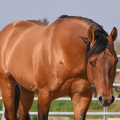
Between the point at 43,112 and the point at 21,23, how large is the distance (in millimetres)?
1662

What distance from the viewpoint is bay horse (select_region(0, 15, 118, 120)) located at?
2838mm

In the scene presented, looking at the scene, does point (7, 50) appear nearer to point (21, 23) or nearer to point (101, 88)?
point (21, 23)

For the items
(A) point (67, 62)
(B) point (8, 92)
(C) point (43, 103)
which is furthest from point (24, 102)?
(A) point (67, 62)

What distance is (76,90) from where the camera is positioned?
3373 millimetres

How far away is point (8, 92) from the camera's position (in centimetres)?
432

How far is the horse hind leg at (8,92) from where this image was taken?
4285 millimetres

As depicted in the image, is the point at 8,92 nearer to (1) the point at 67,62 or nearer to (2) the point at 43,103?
(2) the point at 43,103

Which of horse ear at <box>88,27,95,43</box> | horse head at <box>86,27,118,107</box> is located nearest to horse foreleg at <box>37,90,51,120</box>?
horse head at <box>86,27,118,107</box>

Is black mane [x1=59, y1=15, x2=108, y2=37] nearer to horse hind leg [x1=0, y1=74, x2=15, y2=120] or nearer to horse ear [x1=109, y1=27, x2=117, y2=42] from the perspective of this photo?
horse ear [x1=109, y1=27, x2=117, y2=42]

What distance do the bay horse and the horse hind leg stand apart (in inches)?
10.9

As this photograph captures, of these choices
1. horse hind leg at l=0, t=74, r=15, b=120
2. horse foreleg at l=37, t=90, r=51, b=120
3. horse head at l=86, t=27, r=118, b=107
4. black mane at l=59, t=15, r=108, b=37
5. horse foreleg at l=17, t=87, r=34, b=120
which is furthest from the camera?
horse foreleg at l=17, t=87, r=34, b=120

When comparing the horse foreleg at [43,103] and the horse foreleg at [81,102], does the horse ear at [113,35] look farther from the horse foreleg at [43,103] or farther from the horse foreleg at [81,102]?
the horse foreleg at [43,103]

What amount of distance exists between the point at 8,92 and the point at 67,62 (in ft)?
4.83

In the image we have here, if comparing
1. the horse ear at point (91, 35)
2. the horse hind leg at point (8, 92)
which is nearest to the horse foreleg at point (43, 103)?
the horse ear at point (91, 35)
